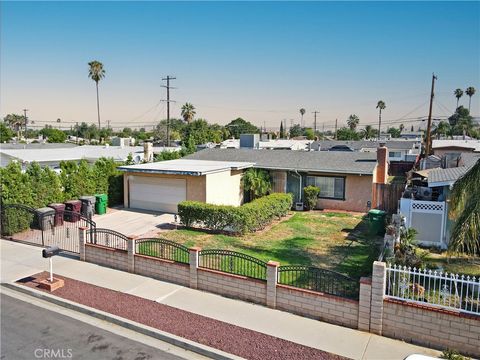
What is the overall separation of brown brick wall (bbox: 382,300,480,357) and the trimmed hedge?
841 centimetres

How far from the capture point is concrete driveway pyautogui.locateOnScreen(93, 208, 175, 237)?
17.1 m

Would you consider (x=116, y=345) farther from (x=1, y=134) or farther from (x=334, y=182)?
(x=1, y=134)

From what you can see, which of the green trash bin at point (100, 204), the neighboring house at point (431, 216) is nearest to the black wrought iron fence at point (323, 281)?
the neighboring house at point (431, 216)

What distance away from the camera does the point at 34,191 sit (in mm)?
17422

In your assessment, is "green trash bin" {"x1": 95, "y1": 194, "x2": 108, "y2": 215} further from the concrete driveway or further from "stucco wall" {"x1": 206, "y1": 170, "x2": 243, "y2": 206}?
"stucco wall" {"x1": 206, "y1": 170, "x2": 243, "y2": 206}

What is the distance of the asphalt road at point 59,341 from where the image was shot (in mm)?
7723

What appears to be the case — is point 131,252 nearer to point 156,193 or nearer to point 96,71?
point 156,193

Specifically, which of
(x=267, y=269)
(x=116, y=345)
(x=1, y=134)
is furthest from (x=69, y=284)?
(x=1, y=134)

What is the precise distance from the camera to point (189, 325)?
28.8ft

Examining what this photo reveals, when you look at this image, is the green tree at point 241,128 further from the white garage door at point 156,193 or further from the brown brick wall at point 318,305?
the brown brick wall at point 318,305

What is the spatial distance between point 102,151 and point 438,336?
Answer: 29092 mm

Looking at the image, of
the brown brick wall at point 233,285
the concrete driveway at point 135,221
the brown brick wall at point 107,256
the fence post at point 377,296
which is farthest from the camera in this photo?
the concrete driveway at point 135,221

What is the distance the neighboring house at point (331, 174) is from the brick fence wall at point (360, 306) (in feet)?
41.6

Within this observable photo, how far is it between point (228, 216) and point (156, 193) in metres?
6.67
